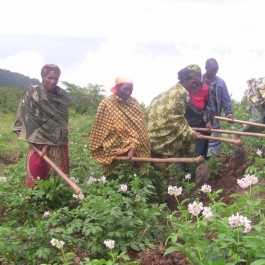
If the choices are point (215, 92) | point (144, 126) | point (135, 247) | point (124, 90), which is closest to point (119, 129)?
point (144, 126)

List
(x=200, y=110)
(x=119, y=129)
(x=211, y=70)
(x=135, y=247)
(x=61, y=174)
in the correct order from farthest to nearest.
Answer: (x=211, y=70), (x=200, y=110), (x=119, y=129), (x=61, y=174), (x=135, y=247)

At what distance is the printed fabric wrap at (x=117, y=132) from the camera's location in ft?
15.9

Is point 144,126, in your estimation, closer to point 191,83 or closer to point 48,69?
point 191,83

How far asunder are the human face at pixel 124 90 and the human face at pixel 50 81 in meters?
0.75

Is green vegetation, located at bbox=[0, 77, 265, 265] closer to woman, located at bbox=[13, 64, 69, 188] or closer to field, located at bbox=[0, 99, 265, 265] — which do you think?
field, located at bbox=[0, 99, 265, 265]

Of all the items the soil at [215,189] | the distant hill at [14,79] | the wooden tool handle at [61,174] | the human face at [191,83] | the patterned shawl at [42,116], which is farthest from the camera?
the distant hill at [14,79]

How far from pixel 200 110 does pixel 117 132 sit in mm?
1499

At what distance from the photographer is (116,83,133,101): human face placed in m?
4.80

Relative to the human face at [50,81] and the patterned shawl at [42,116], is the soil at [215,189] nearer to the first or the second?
the patterned shawl at [42,116]

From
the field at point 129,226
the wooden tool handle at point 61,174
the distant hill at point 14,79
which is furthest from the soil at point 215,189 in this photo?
the distant hill at point 14,79

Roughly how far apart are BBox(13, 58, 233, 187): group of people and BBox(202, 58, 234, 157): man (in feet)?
2.76

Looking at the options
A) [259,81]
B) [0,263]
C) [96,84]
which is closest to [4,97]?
[96,84]

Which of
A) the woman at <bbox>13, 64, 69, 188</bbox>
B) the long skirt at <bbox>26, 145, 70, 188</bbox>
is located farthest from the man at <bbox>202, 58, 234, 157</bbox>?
the long skirt at <bbox>26, 145, 70, 188</bbox>

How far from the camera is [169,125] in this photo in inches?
200
